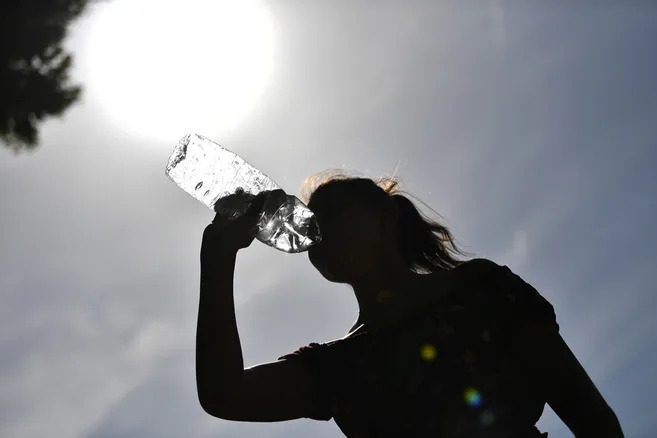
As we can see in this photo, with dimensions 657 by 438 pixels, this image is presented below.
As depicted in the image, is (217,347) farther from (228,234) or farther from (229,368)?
(228,234)

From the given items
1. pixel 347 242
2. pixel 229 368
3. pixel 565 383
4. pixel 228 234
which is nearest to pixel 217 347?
pixel 229 368

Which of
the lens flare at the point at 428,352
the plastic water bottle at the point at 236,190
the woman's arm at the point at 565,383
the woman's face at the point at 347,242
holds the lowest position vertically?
the woman's arm at the point at 565,383

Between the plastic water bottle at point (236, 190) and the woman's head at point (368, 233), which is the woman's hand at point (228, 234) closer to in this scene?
the plastic water bottle at point (236, 190)

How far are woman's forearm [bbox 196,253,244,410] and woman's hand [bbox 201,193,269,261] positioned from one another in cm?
11

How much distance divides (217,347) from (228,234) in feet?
1.14

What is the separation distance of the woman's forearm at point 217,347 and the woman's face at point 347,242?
1.12ft

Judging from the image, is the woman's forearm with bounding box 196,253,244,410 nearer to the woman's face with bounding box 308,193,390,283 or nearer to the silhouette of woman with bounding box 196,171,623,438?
the silhouette of woman with bounding box 196,171,623,438

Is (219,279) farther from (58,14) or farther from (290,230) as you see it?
(58,14)

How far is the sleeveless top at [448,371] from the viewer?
153 centimetres

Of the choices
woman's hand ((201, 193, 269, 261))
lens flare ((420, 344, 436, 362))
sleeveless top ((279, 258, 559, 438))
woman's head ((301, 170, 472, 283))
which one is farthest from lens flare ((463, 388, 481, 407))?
woman's hand ((201, 193, 269, 261))

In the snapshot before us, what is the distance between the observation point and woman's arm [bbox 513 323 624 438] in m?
1.50

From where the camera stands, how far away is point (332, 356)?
181 centimetres

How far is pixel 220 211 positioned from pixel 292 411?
2.26 feet

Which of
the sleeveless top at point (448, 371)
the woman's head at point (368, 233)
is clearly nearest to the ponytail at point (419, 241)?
the woman's head at point (368, 233)
